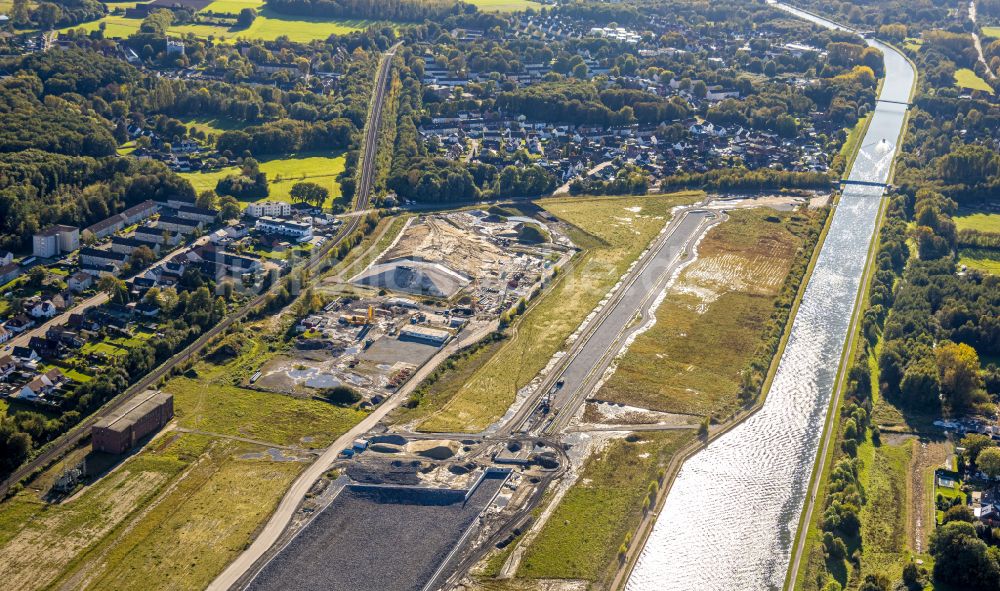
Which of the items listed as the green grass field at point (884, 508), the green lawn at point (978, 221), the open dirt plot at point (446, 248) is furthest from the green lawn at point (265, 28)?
the green grass field at point (884, 508)

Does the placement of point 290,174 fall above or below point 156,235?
above

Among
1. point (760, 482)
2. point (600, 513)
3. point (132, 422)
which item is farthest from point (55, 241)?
point (760, 482)

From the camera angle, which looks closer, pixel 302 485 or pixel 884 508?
pixel 302 485

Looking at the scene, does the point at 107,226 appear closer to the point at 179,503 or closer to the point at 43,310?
the point at 43,310

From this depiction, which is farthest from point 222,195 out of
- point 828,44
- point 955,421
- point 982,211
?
point 828,44

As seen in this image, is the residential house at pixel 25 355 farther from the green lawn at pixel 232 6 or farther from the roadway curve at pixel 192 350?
the green lawn at pixel 232 6
